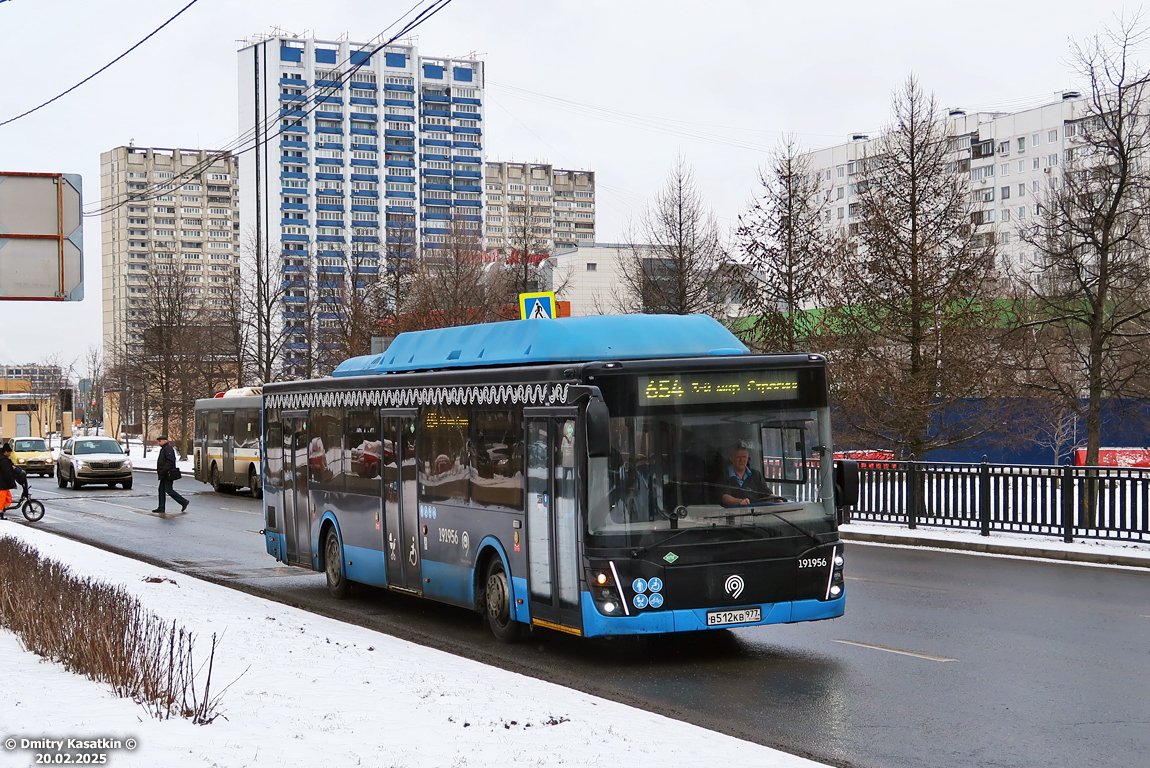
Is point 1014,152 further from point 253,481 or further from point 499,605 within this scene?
point 499,605

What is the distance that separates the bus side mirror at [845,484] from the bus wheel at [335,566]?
7.03 meters

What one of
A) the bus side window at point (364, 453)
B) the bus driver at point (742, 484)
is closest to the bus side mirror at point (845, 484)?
the bus driver at point (742, 484)

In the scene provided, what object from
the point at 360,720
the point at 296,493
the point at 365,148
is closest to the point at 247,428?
the point at 296,493

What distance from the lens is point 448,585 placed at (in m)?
12.9

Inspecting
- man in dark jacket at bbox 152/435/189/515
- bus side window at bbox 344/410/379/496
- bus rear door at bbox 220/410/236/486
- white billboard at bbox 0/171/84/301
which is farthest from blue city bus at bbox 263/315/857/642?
bus rear door at bbox 220/410/236/486

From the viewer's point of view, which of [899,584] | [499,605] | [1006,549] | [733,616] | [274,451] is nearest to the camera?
[733,616]

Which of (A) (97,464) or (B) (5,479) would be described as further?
(A) (97,464)

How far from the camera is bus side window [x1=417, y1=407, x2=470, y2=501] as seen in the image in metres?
12.6

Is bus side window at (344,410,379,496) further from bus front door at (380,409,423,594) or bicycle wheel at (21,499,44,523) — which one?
bicycle wheel at (21,499,44,523)

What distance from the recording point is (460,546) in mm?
12641

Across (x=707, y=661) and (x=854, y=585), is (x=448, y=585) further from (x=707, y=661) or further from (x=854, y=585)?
(x=854, y=585)

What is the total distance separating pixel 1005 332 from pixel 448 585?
16.7 m

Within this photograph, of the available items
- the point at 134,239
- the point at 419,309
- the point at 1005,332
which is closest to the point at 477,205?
the point at 134,239

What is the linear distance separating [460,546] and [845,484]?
3954 mm
